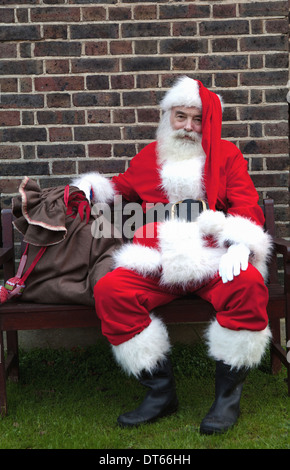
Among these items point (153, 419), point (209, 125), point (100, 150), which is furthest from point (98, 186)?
point (153, 419)

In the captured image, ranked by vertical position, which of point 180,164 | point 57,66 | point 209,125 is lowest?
point 180,164

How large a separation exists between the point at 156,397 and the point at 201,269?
0.69 m

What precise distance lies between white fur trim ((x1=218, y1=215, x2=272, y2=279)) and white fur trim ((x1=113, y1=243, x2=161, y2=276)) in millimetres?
352

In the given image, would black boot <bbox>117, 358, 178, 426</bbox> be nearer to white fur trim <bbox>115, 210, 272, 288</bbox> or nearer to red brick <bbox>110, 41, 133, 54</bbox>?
white fur trim <bbox>115, 210, 272, 288</bbox>

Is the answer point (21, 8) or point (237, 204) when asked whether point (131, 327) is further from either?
point (21, 8)

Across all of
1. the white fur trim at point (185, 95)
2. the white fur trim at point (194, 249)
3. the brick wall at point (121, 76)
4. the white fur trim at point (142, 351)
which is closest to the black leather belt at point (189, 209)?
the white fur trim at point (194, 249)

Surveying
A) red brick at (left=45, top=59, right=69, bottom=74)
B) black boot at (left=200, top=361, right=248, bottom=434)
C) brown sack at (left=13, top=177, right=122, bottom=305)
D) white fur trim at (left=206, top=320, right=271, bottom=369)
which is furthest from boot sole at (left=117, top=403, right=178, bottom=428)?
red brick at (left=45, top=59, right=69, bottom=74)

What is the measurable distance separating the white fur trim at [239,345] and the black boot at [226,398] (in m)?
0.05

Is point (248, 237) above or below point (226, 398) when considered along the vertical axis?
above

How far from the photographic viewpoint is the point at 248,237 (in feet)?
8.01

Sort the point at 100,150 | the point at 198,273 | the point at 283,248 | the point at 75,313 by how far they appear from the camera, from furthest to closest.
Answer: the point at 100,150 → the point at 283,248 → the point at 75,313 → the point at 198,273

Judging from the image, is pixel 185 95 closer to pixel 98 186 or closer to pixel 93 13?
pixel 98 186

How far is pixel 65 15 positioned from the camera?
328 centimetres

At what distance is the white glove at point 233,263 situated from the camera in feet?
7.57
